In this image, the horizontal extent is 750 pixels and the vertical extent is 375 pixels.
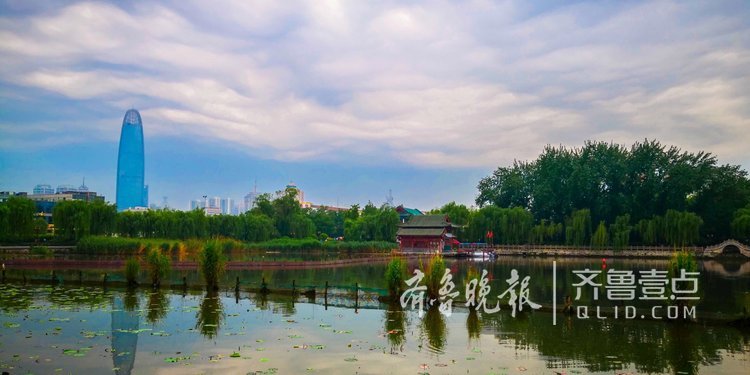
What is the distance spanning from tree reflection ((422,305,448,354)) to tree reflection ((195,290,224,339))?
5882mm

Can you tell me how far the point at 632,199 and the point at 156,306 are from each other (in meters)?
60.2

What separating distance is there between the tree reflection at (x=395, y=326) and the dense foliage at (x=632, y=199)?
49.1 m

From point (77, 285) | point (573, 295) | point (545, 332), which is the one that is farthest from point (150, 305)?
point (573, 295)

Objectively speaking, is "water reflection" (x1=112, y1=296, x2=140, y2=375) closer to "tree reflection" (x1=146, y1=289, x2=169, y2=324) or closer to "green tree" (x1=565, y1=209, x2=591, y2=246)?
"tree reflection" (x1=146, y1=289, x2=169, y2=324)

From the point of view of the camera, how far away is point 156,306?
21.1 meters

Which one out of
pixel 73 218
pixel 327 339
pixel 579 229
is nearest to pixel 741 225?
pixel 579 229

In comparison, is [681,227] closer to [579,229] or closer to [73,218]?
[579,229]

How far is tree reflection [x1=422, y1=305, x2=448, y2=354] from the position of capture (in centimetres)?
1506

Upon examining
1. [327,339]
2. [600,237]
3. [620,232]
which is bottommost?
[327,339]

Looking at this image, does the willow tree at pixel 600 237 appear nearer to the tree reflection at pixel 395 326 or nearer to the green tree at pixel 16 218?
the tree reflection at pixel 395 326

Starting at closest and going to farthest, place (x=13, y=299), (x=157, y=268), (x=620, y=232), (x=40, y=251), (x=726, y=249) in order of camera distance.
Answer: (x=13, y=299)
(x=157, y=268)
(x=40, y=251)
(x=726, y=249)
(x=620, y=232)

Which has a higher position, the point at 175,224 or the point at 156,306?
the point at 175,224

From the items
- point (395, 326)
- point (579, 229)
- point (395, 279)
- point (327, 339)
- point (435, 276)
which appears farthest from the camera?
point (579, 229)

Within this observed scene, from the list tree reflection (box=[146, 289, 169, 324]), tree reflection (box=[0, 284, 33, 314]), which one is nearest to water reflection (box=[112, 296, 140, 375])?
tree reflection (box=[146, 289, 169, 324])
